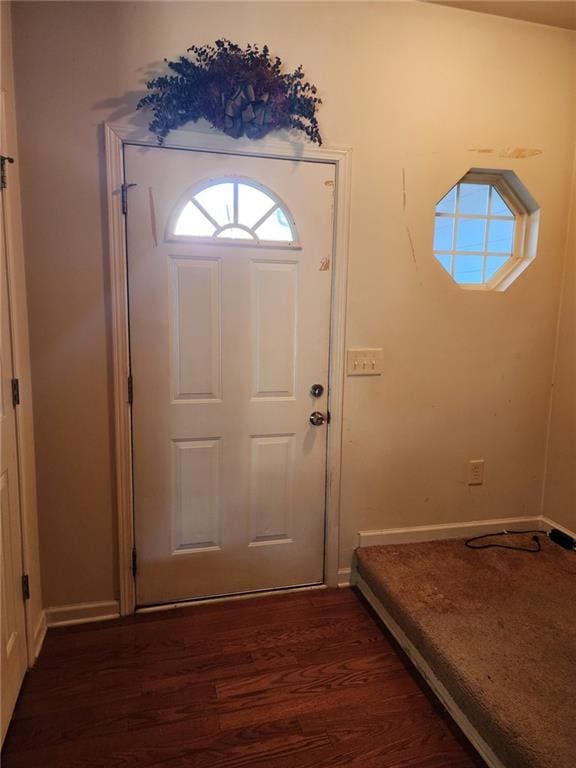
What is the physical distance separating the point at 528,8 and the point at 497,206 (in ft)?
2.83

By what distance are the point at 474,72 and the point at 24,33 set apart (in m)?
1.99

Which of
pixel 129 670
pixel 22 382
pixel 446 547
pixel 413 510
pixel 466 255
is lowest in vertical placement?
pixel 129 670

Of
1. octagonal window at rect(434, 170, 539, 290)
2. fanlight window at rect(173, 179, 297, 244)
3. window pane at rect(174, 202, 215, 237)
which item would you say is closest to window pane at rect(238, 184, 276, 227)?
fanlight window at rect(173, 179, 297, 244)

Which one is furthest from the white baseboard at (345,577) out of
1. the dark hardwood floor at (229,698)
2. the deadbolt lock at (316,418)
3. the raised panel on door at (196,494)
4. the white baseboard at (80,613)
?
the white baseboard at (80,613)

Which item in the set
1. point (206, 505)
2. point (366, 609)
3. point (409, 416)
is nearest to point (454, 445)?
point (409, 416)

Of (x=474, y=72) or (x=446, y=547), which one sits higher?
(x=474, y=72)

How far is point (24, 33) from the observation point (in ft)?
5.60

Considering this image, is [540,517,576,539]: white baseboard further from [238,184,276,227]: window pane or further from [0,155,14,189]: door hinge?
[0,155,14,189]: door hinge

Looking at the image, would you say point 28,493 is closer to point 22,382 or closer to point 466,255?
point 22,382

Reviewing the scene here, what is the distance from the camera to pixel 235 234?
2.01 m

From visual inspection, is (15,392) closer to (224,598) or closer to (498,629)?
(224,598)

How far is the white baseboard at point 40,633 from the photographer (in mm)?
1812

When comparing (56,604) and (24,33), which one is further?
(56,604)

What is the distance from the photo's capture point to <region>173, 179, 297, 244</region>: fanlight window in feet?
6.45
